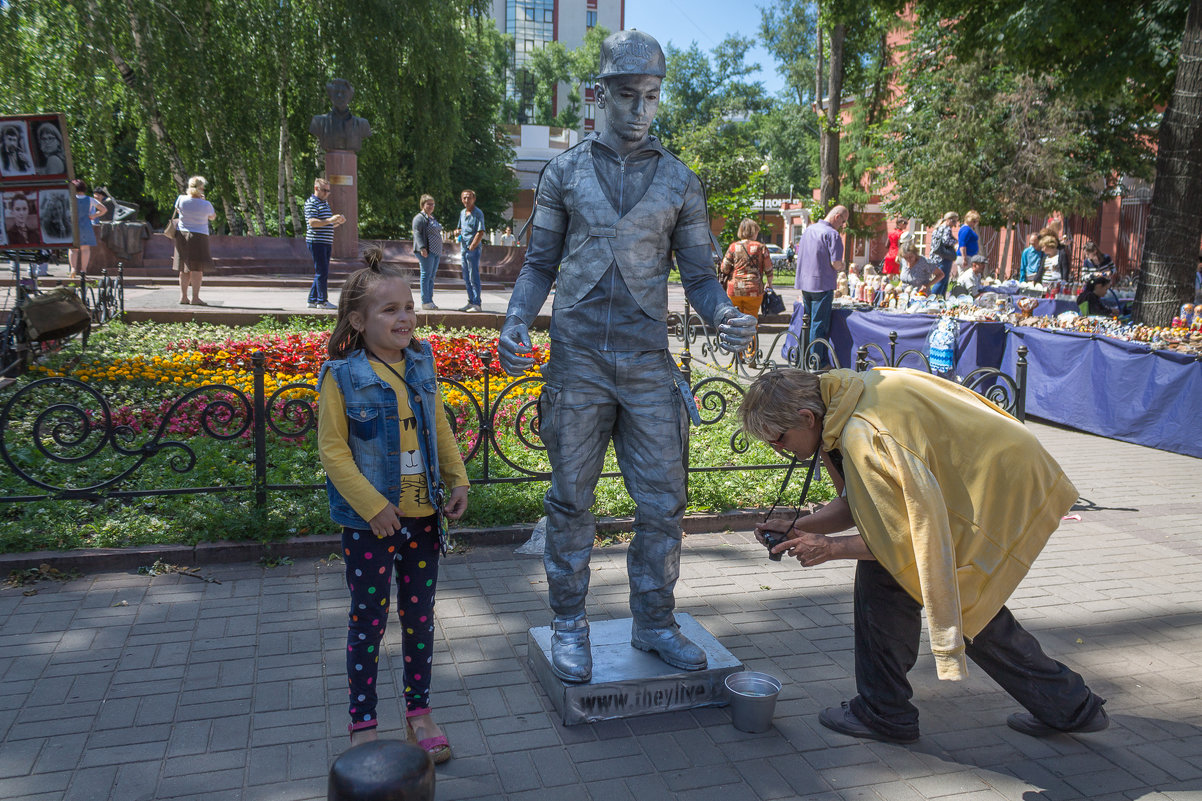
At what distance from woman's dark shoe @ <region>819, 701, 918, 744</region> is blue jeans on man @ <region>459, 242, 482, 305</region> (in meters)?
11.1

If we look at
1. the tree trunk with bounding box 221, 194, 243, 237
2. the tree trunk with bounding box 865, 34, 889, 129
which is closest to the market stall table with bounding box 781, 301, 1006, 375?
the tree trunk with bounding box 221, 194, 243, 237

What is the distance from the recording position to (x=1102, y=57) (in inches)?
458

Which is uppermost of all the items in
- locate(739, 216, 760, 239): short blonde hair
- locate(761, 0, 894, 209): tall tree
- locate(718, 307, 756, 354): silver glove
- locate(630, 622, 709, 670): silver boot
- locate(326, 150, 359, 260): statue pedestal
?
locate(761, 0, 894, 209): tall tree

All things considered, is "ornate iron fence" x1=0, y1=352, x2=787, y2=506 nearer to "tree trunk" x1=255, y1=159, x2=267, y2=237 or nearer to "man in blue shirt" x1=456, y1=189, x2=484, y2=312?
"man in blue shirt" x1=456, y1=189, x2=484, y2=312

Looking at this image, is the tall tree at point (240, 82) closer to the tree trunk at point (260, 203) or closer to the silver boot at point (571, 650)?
the tree trunk at point (260, 203)

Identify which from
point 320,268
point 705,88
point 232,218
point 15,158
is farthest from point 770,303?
point 705,88

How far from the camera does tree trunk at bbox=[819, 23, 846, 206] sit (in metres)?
24.3

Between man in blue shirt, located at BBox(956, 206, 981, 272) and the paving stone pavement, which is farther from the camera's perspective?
man in blue shirt, located at BBox(956, 206, 981, 272)

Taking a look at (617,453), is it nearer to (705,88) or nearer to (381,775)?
(381,775)

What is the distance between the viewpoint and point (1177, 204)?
10.5 metres

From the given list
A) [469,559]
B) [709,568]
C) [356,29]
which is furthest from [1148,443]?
[356,29]

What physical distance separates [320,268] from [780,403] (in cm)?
1091

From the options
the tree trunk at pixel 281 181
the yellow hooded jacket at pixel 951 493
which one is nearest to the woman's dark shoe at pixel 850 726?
the yellow hooded jacket at pixel 951 493

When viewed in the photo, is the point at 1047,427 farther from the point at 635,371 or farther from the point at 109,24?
the point at 109,24
